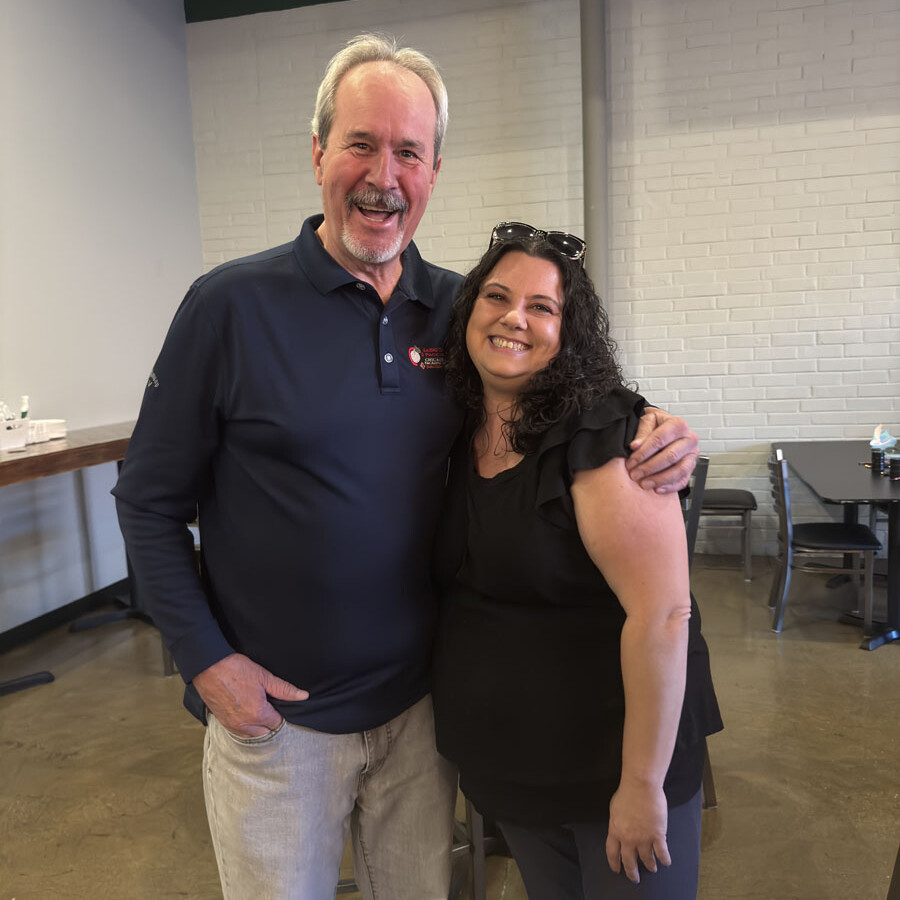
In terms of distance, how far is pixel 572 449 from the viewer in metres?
1.20

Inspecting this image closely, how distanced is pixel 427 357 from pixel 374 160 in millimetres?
344

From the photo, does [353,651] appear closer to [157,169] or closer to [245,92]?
[157,169]

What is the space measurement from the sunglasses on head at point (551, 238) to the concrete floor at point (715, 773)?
185 centimetres

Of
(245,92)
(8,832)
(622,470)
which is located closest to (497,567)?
(622,470)

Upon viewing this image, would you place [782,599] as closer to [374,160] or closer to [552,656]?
[552,656]

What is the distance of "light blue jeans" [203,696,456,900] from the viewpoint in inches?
52.9

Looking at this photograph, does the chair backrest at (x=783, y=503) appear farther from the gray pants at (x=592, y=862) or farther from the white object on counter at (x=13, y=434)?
the white object on counter at (x=13, y=434)

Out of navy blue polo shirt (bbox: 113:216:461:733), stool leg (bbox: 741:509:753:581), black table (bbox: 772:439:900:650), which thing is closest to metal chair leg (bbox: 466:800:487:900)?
navy blue polo shirt (bbox: 113:216:461:733)

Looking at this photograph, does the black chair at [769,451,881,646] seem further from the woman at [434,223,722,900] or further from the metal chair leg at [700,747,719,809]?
the woman at [434,223,722,900]

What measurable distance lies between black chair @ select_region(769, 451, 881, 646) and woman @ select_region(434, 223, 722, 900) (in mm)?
3141

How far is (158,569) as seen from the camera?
53.5 inches

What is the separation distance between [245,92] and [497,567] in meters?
5.67

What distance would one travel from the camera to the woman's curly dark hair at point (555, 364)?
128 cm

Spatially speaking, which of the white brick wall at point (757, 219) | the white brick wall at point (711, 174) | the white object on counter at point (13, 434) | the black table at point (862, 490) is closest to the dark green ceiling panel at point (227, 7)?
the white brick wall at point (711, 174)
